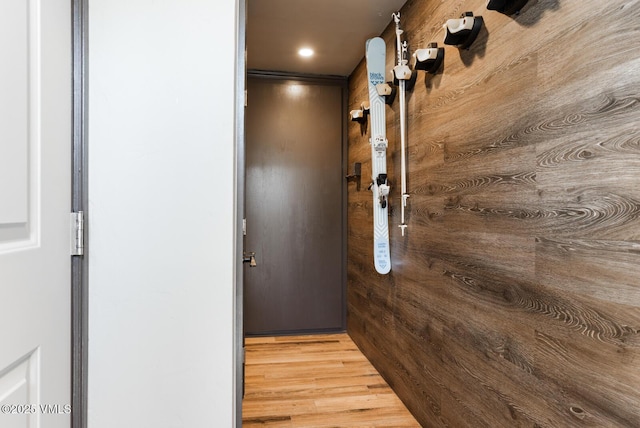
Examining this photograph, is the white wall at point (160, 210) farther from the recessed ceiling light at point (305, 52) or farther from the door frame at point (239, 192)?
the recessed ceiling light at point (305, 52)

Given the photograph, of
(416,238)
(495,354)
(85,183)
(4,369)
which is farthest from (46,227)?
(416,238)

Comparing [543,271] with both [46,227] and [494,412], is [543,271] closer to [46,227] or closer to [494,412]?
[494,412]

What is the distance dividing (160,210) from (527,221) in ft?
3.83

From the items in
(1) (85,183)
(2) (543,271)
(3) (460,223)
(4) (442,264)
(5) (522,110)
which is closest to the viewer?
(1) (85,183)

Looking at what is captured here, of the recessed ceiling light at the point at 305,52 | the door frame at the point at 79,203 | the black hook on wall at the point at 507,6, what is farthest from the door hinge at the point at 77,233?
the recessed ceiling light at the point at 305,52

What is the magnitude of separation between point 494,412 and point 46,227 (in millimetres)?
1616

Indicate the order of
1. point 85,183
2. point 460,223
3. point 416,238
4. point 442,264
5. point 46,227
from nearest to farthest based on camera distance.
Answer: point 46,227 → point 85,183 → point 460,223 → point 442,264 → point 416,238

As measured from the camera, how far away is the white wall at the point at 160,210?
94 centimetres

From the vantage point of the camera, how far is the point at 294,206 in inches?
149

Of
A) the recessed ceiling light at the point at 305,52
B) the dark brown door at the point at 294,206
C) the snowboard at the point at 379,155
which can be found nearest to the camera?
the snowboard at the point at 379,155

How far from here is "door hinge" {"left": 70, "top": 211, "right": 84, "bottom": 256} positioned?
0.92 metres

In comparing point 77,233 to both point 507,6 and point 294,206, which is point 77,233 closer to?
point 507,6

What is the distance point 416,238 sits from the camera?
7.30 feet

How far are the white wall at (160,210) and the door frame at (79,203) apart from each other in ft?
0.05
